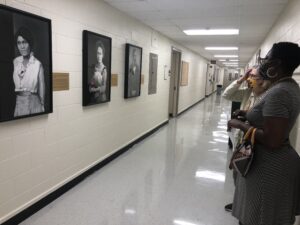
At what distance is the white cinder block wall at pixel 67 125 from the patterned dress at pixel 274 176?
6.52 feet

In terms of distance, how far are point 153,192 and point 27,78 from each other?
195cm

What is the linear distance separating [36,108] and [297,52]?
2212 mm

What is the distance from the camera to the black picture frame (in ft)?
9.71

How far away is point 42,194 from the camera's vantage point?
251 centimetres

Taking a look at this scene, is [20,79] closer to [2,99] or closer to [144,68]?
[2,99]

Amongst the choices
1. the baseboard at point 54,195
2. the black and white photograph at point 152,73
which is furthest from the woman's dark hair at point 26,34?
the black and white photograph at point 152,73

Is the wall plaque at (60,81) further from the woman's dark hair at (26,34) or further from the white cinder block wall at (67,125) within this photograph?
the woman's dark hair at (26,34)

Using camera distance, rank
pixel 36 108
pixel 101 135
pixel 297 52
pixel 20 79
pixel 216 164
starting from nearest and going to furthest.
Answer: pixel 297 52
pixel 20 79
pixel 36 108
pixel 101 135
pixel 216 164

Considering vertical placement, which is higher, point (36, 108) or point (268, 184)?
point (36, 108)

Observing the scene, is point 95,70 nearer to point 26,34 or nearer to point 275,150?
point 26,34

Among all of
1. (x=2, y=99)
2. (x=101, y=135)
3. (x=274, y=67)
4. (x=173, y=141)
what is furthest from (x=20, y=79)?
(x=173, y=141)

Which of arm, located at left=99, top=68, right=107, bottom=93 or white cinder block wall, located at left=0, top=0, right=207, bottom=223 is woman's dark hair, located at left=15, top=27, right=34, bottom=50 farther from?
arm, located at left=99, top=68, right=107, bottom=93

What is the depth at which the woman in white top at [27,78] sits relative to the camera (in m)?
2.02

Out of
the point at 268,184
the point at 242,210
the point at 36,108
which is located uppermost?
the point at 36,108
